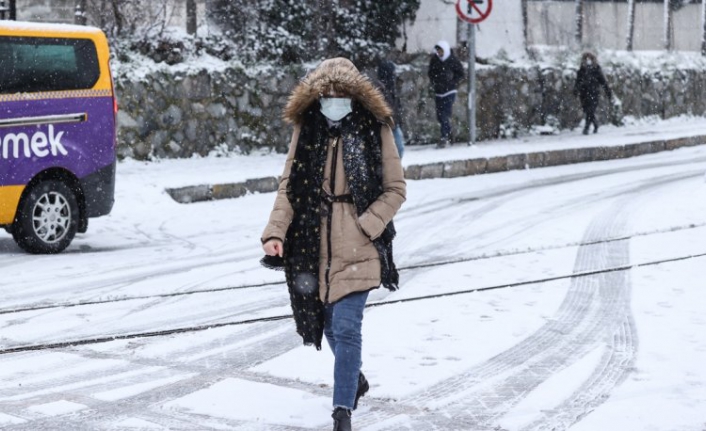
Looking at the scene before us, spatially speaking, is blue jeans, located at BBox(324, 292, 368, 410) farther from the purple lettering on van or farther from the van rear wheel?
the van rear wheel

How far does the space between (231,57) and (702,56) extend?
606 inches

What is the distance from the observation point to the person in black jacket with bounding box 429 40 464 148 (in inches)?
762

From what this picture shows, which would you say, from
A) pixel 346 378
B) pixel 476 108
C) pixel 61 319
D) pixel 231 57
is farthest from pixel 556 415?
pixel 476 108

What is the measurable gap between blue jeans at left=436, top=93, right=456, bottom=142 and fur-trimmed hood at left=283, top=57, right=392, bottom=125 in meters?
14.5

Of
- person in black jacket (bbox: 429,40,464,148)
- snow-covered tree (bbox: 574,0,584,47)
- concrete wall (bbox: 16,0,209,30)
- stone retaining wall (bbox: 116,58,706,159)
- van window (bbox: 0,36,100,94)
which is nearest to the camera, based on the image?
van window (bbox: 0,36,100,94)

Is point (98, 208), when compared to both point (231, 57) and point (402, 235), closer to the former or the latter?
point (402, 235)

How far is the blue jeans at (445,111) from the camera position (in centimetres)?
1942

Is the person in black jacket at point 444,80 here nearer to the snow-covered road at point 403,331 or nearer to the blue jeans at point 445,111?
the blue jeans at point 445,111

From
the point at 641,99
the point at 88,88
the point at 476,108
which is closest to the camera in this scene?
the point at 88,88

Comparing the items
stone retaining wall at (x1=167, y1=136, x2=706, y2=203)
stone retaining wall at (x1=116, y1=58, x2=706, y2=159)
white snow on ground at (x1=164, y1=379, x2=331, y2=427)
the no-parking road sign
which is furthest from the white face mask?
the no-parking road sign

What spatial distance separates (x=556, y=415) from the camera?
5.32 meters

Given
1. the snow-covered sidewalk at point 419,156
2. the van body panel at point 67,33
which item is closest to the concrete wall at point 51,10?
the snow-covered sidewalk at point 419,156

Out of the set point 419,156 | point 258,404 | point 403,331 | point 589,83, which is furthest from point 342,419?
point 589,83

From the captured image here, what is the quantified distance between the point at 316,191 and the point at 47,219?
597cm
